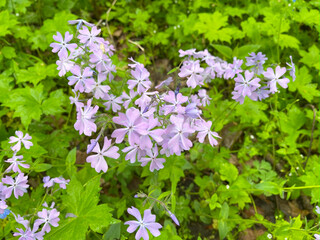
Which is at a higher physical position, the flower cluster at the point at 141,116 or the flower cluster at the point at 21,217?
the flower cluster at the point at 141,116

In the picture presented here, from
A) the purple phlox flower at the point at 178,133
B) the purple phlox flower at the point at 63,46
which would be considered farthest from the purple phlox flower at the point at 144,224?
the purple phlox flower at the point at 63,46

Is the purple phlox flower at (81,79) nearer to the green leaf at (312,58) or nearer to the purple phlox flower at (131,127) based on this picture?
the purple phlox flower at (131,127)

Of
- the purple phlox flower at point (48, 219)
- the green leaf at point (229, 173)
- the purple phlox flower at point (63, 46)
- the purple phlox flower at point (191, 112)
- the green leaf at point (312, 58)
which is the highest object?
the purple phlox flower at point (63, 46)

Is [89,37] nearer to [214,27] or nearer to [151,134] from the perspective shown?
A: [151,134]

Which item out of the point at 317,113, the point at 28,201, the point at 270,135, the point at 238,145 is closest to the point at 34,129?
the point at 28,201

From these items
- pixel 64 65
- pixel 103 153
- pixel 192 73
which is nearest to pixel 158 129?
pixel 103 153

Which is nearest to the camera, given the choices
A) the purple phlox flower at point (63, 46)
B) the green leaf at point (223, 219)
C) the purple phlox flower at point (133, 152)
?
the purple phlox flower at point (133, 152)
